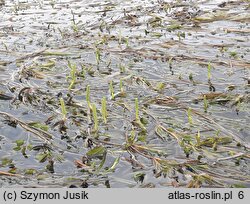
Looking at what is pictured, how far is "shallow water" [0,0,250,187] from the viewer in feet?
13.0

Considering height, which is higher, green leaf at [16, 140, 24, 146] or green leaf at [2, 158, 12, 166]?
green leaf at [16, 140, 24, 146]

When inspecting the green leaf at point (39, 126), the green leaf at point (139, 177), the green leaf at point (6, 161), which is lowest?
the green leaf at point (139, 177)

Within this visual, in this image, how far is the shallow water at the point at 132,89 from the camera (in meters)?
3.97

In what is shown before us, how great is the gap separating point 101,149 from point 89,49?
3.94 m

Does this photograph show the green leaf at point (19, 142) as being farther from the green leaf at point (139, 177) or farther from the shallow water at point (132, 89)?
the green leaf at point (139, 177)

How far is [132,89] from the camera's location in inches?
226

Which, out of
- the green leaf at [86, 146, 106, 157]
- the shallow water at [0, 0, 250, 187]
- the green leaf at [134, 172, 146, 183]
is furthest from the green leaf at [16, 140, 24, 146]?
the green leaf at [134, 172, 146, 183]

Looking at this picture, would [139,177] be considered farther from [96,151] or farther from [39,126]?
[39,126]

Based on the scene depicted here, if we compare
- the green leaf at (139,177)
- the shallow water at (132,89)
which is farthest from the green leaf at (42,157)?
the green leaf at (139,177)

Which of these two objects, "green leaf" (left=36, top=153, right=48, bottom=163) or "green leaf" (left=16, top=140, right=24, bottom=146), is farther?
"green leaf" (left=16, top=140, right=24, bottom=146)

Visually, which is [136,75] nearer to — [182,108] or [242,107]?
[182,108]

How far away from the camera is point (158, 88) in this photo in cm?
566

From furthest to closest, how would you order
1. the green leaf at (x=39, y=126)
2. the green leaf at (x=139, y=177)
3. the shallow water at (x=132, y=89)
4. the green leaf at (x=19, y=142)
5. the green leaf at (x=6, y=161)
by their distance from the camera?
the green leaf at (x=39, y=126) < the green leaf at (x=19, y=142) < the green leaf at (x=6, y=161) < the shallow water at (x=132, y=89) < the green leaf at (x=139, y=177)

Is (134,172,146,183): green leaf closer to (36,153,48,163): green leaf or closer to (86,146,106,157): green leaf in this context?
(86,146,106,157): green leaf
